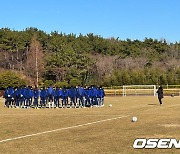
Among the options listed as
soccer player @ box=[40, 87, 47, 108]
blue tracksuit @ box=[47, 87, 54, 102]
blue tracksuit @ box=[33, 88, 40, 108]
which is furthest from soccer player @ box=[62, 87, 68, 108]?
blue tracksuit @ box=[33, 88, 40, 108]

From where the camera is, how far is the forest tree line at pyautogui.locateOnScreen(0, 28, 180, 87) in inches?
2926

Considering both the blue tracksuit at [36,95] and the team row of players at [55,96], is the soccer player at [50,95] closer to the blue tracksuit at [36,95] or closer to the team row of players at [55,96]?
the team row of players at [55,96]

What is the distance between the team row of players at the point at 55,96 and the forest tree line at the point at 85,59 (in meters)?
33.7

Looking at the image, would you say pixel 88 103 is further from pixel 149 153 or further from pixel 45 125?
pixel 149 153

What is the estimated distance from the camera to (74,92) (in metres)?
33.6

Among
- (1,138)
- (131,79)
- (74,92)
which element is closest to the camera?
(1,138)

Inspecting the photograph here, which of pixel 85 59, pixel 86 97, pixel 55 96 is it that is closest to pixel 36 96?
pixel 55 96

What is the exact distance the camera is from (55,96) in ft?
110

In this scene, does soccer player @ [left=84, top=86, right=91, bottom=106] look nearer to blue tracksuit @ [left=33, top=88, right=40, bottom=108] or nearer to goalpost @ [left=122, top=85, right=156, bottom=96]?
blue tracksuit @ [left=33, top=88, right=40, bottom=108]

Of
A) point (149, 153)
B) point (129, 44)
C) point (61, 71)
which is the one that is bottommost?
point (149, 153)

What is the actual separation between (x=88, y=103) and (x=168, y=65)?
61753mm

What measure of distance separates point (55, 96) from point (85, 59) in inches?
2037

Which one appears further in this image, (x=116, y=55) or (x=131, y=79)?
(x=116, y=55)

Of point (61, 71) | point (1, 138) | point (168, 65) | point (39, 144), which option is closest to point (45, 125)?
point (1, 138)
